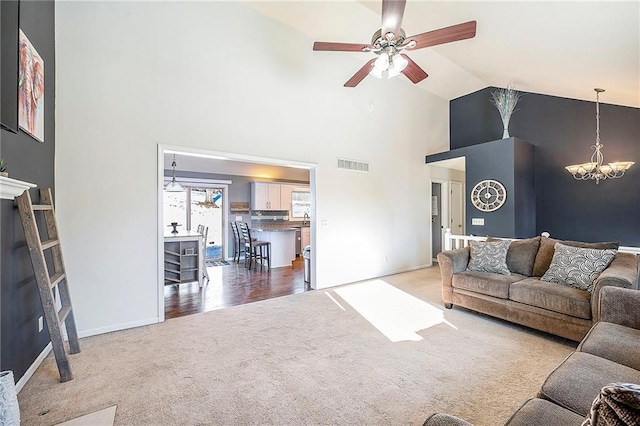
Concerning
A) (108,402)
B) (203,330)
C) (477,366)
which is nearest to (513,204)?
(477,366)

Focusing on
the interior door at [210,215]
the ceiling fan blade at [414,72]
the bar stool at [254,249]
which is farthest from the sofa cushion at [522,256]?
the interior door at [210,215]

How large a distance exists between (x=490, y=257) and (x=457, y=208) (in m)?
4.05

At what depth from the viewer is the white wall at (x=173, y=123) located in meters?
2.98

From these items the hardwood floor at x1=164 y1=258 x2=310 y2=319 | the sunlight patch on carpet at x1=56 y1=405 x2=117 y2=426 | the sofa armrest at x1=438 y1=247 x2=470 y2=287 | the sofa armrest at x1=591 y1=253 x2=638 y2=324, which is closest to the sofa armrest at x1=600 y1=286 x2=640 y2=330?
the sofa armrest at x1=591 y1=253 x2=638 y2=324

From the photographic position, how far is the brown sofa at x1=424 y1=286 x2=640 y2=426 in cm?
59

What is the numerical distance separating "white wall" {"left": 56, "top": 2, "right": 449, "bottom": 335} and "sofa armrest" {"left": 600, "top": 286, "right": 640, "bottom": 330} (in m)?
3.39

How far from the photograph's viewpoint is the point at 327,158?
4.85 meters

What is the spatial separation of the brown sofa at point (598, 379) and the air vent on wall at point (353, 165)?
146 inches

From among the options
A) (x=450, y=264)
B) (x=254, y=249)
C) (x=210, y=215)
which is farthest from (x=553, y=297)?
(x=210, y=215)

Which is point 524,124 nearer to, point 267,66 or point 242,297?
point 267,66

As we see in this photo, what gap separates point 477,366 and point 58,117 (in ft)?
15.1

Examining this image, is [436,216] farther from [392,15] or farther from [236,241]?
[392,15]

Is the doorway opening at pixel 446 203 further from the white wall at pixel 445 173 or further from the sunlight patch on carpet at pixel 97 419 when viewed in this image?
the sunlight patch on carpet at pixel 97 419

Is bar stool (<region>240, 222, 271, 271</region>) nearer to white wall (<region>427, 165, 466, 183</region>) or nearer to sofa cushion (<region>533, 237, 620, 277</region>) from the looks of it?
white wall (<region>427, 165, 466, 183</region>)
